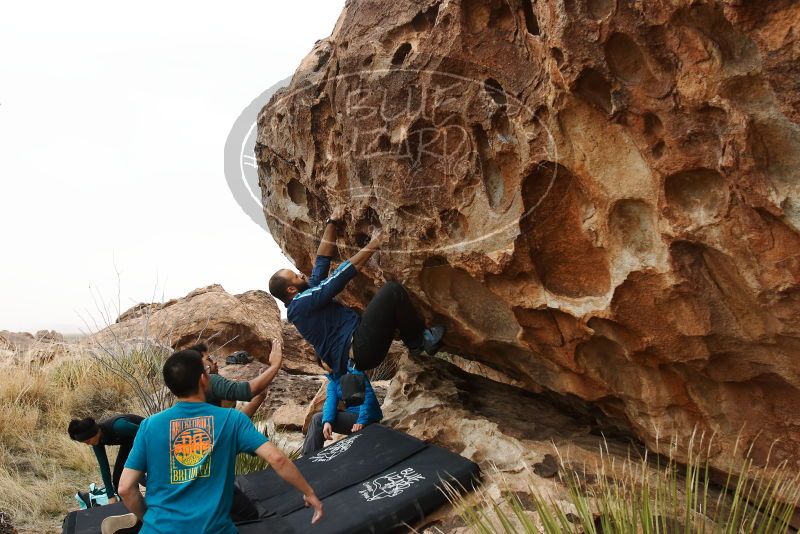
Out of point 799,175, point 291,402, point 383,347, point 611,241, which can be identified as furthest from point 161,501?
point 291,402

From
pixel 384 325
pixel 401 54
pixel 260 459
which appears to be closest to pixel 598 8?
pixel 401 54

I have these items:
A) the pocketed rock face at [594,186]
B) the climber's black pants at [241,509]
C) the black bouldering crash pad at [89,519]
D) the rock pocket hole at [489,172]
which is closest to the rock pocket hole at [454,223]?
the pocketed rock face at [594,186]

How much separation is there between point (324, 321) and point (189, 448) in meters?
2.03

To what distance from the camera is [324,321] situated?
525 centimetres

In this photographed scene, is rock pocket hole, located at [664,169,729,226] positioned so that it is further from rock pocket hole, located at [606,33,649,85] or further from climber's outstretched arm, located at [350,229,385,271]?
climber's outstretched arm, located at [350,229,385,271]

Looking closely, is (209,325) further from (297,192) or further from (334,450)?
(334,450)

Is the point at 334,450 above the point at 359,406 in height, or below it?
below

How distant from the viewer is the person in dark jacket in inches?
171

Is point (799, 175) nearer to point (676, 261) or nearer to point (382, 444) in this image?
point (676, 261)

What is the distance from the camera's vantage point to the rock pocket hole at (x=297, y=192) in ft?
19.8

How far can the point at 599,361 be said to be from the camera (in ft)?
14.2

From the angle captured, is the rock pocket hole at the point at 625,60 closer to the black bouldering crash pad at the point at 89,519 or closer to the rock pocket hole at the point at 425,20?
the rock pocket hole at the point at 425,20

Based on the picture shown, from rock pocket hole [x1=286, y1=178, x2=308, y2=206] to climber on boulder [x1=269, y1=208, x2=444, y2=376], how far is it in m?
0.65

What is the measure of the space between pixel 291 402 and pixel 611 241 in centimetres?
524
